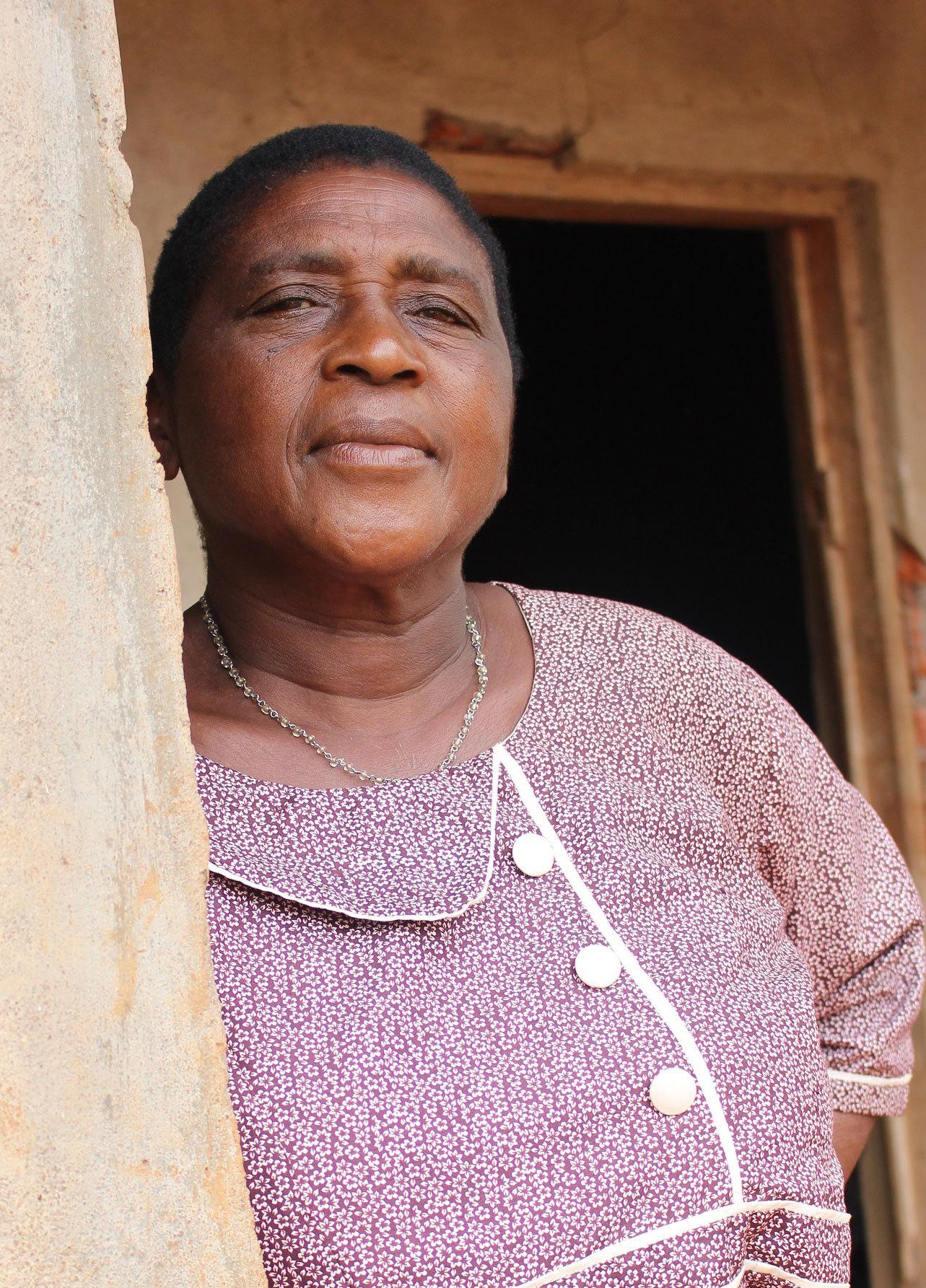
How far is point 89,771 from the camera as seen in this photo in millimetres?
910

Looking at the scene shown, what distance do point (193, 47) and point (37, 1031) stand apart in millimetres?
2707

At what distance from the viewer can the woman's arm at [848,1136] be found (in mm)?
1928

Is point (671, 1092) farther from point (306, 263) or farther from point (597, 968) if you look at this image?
point (306, 263)

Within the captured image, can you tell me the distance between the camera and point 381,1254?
1.21 m

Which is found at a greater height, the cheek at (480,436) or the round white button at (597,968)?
the cheek at (480,436)

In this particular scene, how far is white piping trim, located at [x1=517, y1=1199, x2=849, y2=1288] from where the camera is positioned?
1.25m

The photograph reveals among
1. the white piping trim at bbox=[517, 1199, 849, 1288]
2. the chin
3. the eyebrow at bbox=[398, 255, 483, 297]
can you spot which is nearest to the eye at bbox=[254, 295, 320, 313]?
the eyebrow at bbox=[398, 255, 483, 297]

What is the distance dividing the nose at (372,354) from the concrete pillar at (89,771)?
49 centimetres

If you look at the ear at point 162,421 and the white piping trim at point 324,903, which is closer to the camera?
the white piping trim at point 324,903

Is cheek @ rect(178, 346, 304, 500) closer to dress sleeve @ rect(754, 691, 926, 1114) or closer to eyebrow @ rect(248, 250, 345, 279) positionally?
eyebrow @ rect(248, 250, 345, 279)

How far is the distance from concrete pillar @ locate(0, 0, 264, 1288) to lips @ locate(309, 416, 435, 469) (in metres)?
0.46

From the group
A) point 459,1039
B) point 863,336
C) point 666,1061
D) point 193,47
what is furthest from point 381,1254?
point 863,336

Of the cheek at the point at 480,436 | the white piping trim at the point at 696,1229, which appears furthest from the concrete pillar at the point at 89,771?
the cheek at the point at 480,436

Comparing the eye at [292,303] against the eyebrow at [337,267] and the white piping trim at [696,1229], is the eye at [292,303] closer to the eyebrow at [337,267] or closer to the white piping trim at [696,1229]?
the eyebrow at [337,267]
